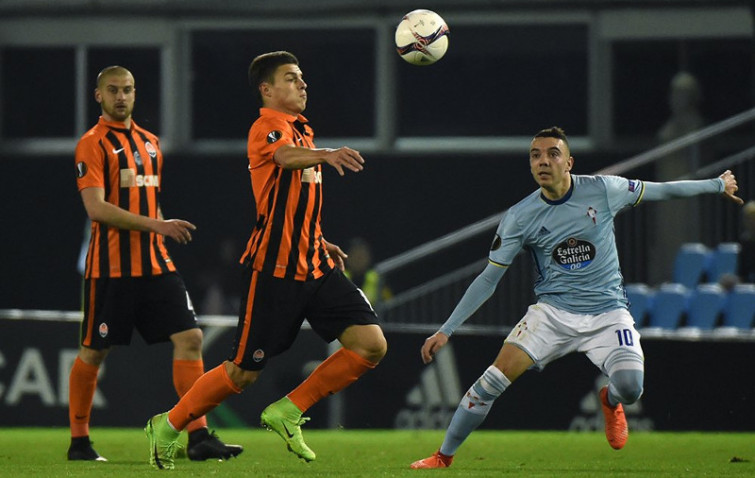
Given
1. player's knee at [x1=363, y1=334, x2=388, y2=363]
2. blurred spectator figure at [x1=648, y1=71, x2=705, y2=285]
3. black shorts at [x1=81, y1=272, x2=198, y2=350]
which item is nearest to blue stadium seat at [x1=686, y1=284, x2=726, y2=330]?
blurred spectator figure at [x1=648, y1=71, x2=705, y2=285]

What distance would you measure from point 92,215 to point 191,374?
0.96 meters

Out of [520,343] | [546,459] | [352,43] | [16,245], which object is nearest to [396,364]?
[546,459]

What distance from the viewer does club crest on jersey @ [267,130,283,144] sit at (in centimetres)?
699

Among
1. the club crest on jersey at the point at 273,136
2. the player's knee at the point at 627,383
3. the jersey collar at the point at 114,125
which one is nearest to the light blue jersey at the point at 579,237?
the player's knee at the point at 627,383

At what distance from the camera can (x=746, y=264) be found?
12273 mm

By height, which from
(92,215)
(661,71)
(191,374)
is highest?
(661,71)

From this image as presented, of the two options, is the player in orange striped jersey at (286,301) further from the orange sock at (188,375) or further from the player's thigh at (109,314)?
the player's thigh at (109,314)

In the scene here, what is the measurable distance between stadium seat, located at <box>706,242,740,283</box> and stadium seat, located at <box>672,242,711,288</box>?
2.1 inches

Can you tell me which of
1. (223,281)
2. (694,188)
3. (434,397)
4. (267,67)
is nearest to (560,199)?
(694,188)

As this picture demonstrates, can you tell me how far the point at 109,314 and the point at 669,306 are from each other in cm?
559

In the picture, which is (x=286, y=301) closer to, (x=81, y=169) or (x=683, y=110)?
(x=81, y=169)

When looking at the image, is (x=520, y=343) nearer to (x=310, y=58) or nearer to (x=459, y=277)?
(x=459, y=277)

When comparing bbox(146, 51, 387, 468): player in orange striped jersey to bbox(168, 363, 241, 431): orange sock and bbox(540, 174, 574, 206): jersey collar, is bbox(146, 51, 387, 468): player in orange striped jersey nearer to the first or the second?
bbox(168, 363, 241, 431): orange sock

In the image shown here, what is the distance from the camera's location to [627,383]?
7.23 metres
